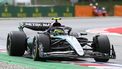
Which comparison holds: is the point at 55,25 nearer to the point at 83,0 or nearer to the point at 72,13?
the point at 72,13

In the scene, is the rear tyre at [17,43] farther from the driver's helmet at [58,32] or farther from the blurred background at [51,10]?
the blurred background at [51,10]

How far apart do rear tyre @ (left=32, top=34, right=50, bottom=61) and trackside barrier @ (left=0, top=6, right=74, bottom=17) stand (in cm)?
3273

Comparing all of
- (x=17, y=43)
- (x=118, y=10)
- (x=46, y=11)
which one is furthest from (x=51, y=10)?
(x=17, y=43)

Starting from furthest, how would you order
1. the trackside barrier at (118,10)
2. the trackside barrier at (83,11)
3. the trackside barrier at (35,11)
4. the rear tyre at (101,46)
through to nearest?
the trackside barrier at (118,10)
the trackside barrier at (83,11)
the trackside barrier at (35,11)
the rear tyre at (101,46)

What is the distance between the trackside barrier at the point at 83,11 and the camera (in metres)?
50.1

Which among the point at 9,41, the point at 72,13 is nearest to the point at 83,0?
the point at 72,13

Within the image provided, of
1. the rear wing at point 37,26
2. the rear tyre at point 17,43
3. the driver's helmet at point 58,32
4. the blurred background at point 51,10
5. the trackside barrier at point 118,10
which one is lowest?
the trackside barrier at point 118,10

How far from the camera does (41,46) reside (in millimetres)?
12430

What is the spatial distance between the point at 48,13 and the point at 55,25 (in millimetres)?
33611

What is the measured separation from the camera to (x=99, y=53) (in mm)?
12898

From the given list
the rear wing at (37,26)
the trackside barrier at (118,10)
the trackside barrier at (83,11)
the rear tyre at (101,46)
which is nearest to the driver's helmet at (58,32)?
the rear tyre at (101,46)

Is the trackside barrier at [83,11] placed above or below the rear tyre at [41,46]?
below

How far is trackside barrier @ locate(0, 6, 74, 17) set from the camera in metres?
45.5

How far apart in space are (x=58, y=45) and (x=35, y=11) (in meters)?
34.1
